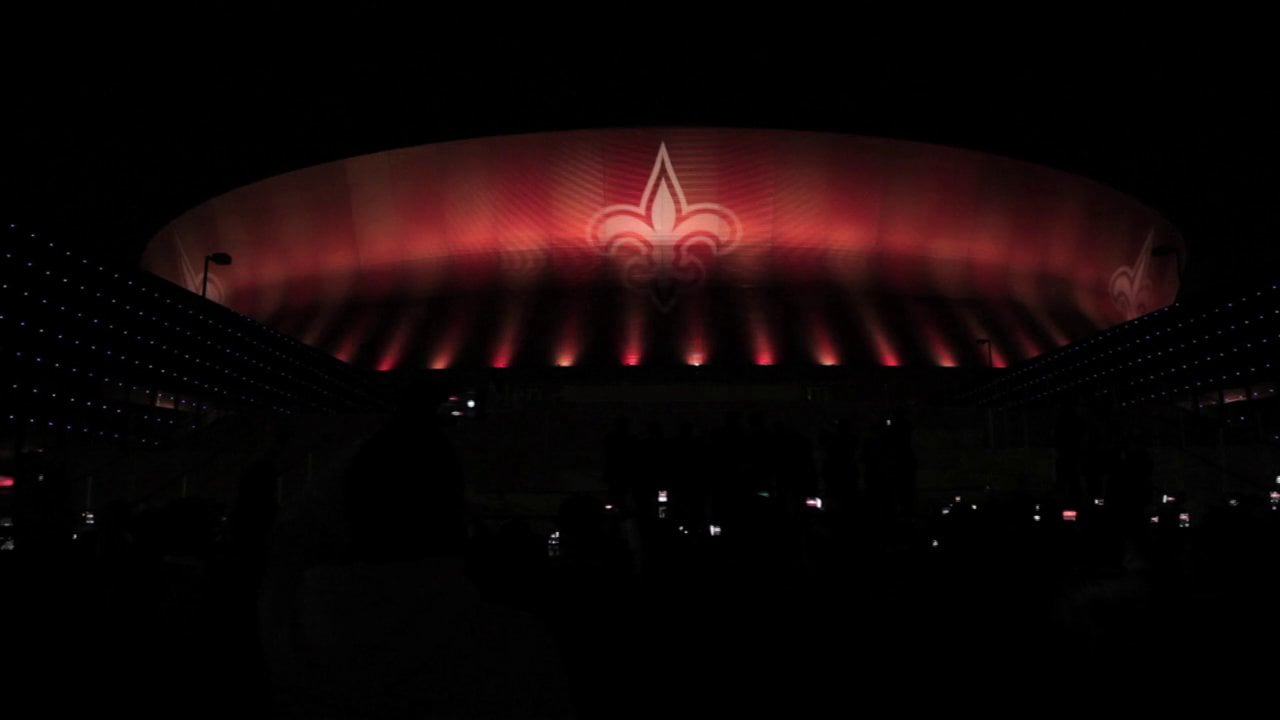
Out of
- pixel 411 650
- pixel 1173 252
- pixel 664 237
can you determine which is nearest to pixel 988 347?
pixel 1173 252

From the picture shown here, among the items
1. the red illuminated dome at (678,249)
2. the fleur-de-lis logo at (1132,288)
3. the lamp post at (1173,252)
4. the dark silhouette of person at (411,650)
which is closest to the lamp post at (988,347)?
the red illuminated dome at (678,249)

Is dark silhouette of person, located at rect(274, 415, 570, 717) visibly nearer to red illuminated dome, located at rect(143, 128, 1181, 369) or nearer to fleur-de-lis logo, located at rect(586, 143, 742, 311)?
red illuminated dome, located at rect(143, 128, 1181, 369)

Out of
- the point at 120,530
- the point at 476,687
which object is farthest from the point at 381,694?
the point at 120,530

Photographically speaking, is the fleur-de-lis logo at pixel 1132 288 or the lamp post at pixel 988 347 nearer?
the lamp post at pixel 988 347

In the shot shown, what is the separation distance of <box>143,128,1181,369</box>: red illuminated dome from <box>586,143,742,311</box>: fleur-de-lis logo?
0.17 feet

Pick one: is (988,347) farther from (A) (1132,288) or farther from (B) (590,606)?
(B) (590,606)

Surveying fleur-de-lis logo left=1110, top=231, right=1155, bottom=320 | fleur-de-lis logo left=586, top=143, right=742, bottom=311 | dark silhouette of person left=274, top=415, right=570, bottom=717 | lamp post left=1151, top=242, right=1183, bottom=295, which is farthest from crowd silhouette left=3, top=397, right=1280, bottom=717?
fleur-de-lis logo left=1110, top=231, right=1155, bottom=320

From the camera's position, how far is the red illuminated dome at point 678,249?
23.2 meters

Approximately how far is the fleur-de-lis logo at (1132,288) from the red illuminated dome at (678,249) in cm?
8

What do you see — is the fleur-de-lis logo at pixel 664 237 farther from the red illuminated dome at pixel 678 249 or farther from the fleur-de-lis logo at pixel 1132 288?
the fleur-de-lis logo at pixel 1132 288

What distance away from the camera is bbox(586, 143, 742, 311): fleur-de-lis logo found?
24656 mm

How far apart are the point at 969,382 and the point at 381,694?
70.8ft

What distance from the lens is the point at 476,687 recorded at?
5.82 feet

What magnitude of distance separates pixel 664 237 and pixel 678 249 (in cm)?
48
